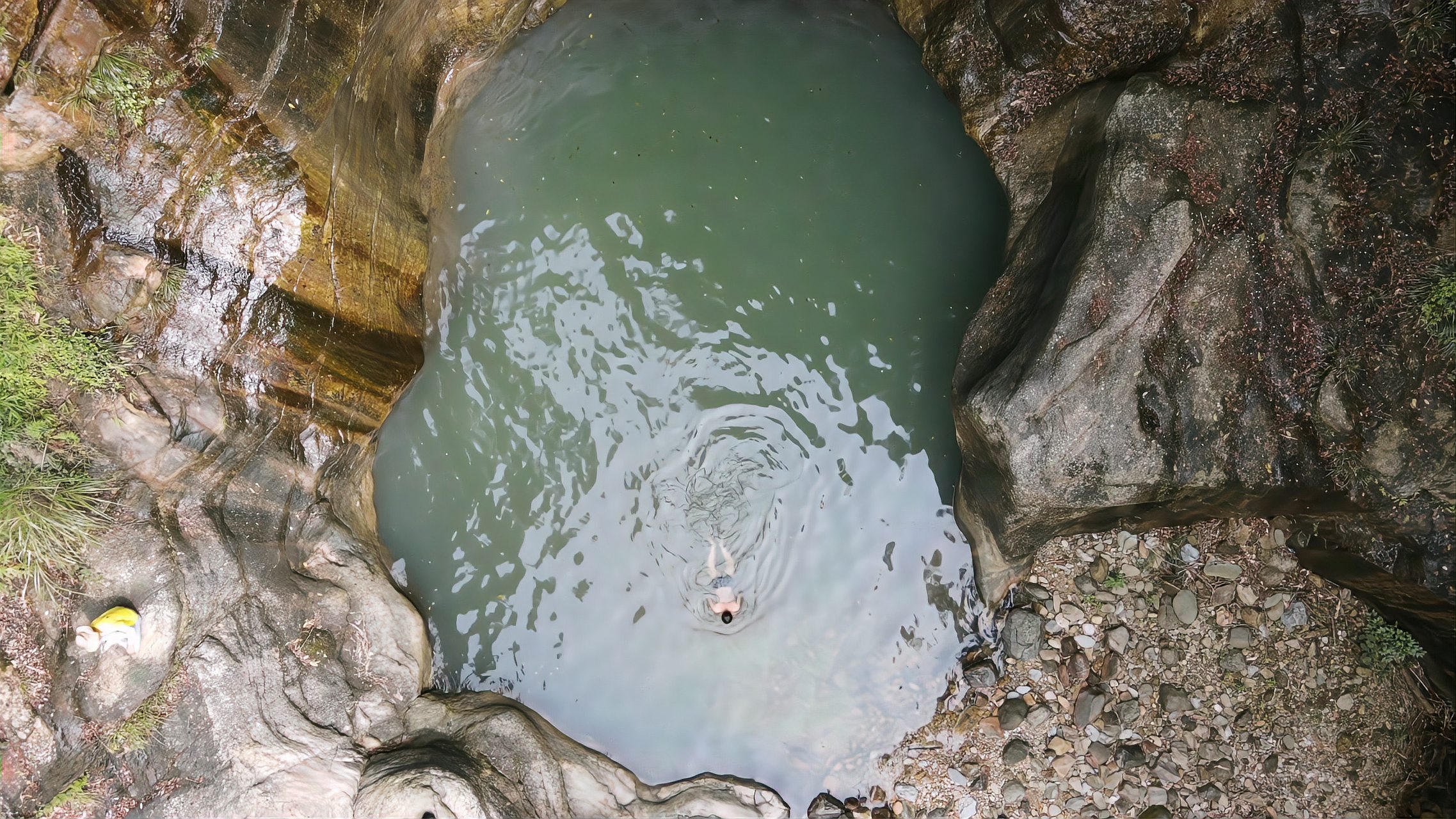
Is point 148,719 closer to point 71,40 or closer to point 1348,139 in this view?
point 71,40

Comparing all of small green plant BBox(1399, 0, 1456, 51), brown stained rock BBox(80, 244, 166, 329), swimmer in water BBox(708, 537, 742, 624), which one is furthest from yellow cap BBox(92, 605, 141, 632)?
small green plant BBox(1399, 0, 1456, 51)

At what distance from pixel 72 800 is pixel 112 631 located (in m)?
1.24

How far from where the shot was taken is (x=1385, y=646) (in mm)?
5656

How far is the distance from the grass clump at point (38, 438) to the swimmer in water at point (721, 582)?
4.46m

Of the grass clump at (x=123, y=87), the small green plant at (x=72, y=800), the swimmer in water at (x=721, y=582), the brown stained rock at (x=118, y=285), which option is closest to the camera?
the grass clump at (x=123, y=87)

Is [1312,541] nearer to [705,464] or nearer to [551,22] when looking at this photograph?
[705,464]

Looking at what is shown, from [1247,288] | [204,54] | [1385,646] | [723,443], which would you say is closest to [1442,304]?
[1247,288]

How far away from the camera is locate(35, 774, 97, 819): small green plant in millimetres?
4875

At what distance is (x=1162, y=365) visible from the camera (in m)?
5.08

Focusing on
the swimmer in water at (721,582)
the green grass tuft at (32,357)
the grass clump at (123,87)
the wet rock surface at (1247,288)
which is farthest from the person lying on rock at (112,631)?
the wet rock surface at (1247,288)

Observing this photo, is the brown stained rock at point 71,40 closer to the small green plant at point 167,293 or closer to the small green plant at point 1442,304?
the small green plant at point 167,293

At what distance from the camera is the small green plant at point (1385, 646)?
556cm

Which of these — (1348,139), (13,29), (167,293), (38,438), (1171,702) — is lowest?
(1171,702)

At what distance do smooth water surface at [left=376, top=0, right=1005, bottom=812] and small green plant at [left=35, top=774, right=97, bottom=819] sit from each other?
243 centimetres
